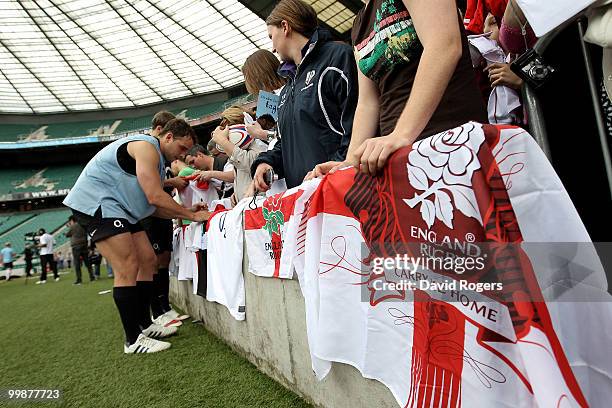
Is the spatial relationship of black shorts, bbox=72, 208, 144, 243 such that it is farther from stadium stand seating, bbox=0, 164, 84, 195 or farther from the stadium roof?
stadium stand seating, bbox=0, 164, 84, 195

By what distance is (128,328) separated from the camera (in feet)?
8.41

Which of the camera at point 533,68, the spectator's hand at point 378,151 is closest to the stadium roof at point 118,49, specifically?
the camera at point 533,68

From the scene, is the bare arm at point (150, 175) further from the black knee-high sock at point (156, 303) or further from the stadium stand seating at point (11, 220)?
the stadium stand seating at point (11, 220)

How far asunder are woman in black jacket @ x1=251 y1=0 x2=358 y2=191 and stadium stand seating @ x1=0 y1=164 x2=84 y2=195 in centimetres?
2991

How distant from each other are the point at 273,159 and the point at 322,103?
43 cm

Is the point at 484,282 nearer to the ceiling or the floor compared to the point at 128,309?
nearer to the ceiling

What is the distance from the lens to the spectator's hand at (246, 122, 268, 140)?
2592mm

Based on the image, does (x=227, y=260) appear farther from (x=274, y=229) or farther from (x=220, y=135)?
(x=220, y=135)

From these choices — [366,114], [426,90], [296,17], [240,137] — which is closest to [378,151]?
[426,90]

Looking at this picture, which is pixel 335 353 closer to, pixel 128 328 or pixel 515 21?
pixel 515 21

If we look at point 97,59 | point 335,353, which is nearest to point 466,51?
point 335,353

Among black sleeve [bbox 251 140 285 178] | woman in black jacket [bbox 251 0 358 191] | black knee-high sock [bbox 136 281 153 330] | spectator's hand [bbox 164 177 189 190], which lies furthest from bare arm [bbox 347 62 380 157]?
spectator's hand [bbox 164 177 189 190]

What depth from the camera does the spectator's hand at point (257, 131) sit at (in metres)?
2.59

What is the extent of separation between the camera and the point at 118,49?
71.7ft
